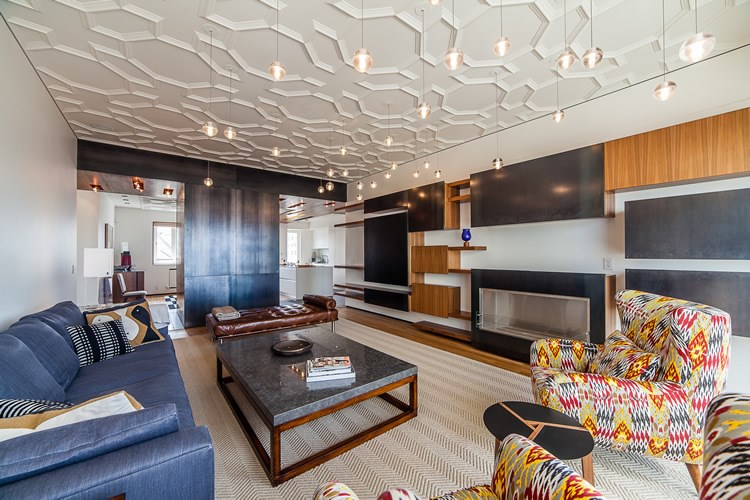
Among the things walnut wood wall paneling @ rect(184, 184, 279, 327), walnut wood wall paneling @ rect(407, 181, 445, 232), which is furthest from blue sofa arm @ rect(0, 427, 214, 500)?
walnut wood wall paneling @ rect(184, 184, 279, 327)

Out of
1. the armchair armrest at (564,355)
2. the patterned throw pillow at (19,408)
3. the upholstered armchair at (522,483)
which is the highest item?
the patterned throw pillow at (19,408)

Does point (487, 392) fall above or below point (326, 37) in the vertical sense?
below

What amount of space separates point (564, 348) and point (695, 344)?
79 centimetres

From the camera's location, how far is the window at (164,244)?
9.50 meters

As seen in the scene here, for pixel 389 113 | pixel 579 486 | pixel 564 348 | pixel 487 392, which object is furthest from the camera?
pixel 389 113

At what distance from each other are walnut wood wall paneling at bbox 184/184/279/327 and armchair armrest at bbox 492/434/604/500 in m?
5.63

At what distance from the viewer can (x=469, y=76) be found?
9.70ft

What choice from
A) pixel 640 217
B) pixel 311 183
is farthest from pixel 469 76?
pixel 311 183

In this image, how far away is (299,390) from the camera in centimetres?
196

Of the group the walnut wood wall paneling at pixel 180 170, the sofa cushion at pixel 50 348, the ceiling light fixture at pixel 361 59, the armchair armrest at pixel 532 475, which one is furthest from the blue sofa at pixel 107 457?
the walnut wood wall paneling at pixel 180 170

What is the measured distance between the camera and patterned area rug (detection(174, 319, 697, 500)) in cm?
170

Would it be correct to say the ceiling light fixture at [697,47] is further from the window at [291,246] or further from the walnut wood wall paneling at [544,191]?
the window at [291,246]

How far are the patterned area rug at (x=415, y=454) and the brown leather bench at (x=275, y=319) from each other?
799 millimetres

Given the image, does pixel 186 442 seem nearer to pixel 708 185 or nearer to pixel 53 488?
pixel 53 488
